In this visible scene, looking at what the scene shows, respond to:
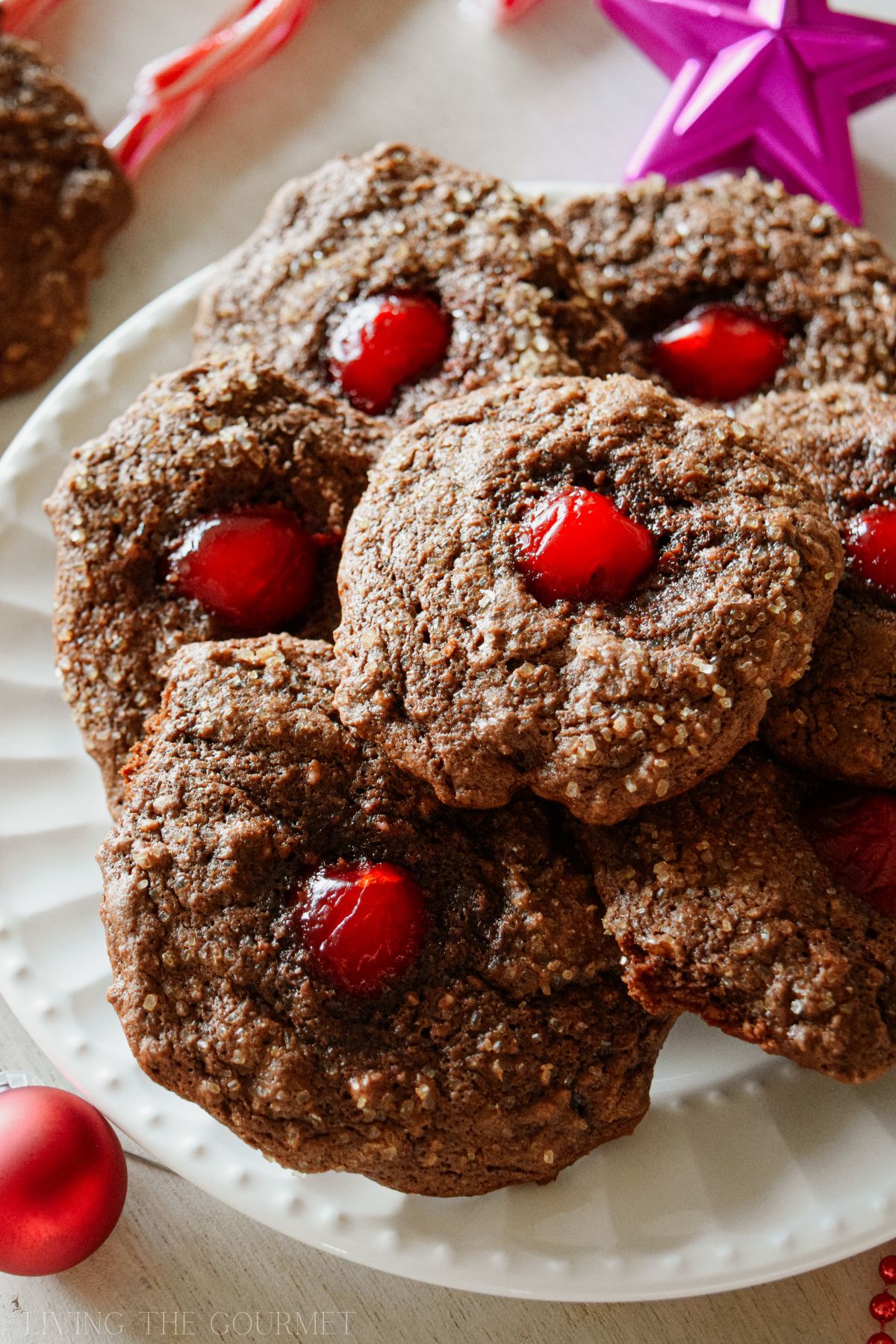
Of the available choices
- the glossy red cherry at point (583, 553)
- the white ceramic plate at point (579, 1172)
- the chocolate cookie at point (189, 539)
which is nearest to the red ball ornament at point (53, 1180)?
the white ceramic plate at point (579, 1172)

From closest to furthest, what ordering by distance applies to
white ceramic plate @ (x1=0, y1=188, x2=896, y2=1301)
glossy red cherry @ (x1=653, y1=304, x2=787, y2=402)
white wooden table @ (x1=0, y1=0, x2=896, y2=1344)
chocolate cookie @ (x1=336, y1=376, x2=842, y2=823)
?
chocolate cookie @ (x1=336, y1=376, x2=842, y2=823)
white ceramic plate @ (x1=0, y1=188, x2=896, y2=1301)
glossy red cherry @ (x1=653, y1=304, x2=787, y2=402)
white wooden table @ (x1=0, y1=0, x2=896, y2=1344)

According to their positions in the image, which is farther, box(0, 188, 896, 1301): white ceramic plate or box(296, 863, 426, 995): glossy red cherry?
box(0, 188, 896, 1301): white ceramic plate

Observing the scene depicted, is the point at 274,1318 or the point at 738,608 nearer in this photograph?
the point at 738,608

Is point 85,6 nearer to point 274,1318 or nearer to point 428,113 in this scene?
point 428,113

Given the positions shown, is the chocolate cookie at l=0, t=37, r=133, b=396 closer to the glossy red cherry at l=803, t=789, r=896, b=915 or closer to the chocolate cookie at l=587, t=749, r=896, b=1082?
the chocolate cookie at l=587, t=749, r=896, b=1082

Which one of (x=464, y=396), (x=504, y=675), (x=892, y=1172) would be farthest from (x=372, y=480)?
(x=892, y=1172)

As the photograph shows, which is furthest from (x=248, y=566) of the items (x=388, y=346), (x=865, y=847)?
(x=865, y=847)

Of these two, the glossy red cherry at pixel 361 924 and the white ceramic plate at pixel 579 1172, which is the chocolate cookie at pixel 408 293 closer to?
the glossy red cherry at pixel 361 924

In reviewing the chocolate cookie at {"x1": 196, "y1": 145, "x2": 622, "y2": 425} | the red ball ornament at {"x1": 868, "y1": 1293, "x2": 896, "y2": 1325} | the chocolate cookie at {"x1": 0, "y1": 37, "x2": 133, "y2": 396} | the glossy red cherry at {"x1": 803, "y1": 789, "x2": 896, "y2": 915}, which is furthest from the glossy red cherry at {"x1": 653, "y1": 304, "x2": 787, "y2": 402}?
the red ball ornament at {"x1": 868, "y1": 1293, "x2": 896, "y2": 1325}

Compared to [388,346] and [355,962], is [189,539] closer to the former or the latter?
[388,346]
